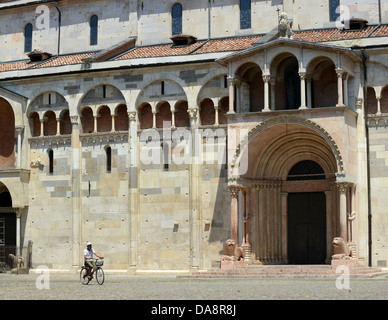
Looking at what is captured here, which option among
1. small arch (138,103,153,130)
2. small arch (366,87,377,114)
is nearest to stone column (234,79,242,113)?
small arch (138,103,153,130)

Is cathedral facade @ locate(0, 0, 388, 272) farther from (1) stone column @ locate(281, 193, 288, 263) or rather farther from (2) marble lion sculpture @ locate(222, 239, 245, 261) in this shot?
(2) marble lion sculpture @ locate(222, 239, 245, 261)

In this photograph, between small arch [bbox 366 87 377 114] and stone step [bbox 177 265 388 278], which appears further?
small arch [bbox 366 87 377 114]

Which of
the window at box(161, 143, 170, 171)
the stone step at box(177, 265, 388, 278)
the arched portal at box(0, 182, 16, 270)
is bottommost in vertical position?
the stone step at box(177, 265, 388, 278)

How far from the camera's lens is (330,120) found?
3806 centimetres

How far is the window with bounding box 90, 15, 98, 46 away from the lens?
49188 millimetres

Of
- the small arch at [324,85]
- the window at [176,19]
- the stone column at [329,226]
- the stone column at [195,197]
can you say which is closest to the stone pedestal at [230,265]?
the stone column at [195,197]

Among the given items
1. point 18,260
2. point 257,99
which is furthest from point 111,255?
point 257,99

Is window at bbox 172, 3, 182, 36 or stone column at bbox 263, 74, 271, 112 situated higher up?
window at bbox 172, 3, 182, 36

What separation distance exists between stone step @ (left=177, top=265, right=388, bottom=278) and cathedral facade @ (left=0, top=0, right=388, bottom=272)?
1685 millimetres

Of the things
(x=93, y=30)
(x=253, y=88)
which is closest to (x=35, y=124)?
(x=93, y=30)

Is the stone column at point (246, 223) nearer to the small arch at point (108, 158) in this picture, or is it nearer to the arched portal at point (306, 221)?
the arched portal at point (306, 221)

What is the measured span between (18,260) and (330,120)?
17.2 metres

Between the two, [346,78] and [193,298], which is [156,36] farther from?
[193,298]

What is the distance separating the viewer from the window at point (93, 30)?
49.2m
